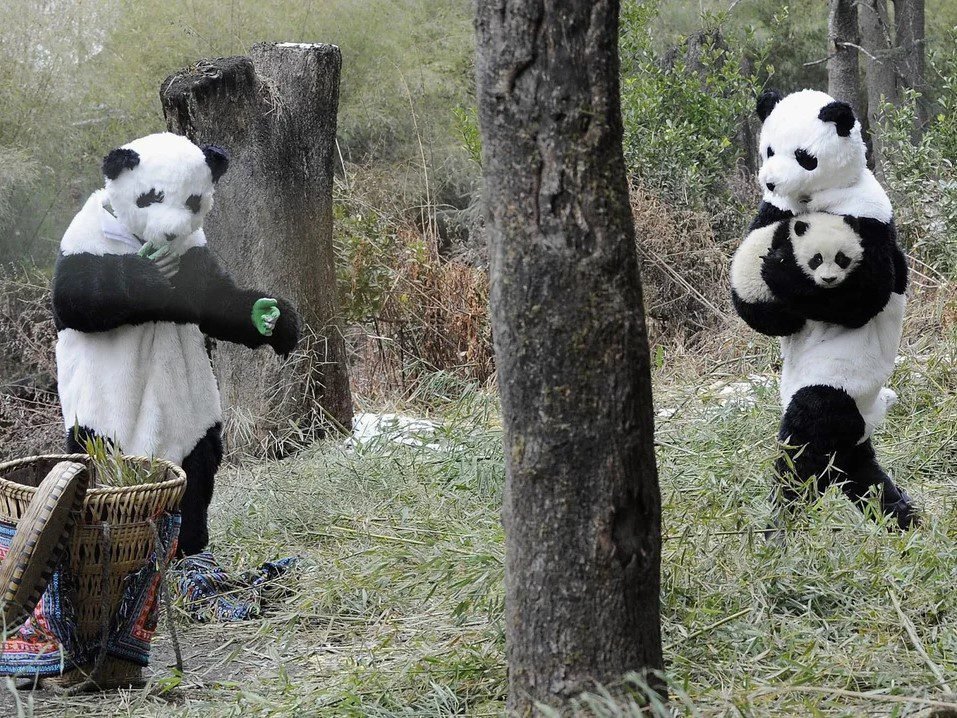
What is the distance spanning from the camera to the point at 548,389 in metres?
2.44

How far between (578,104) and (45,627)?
2315mm

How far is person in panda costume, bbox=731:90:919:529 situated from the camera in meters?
3.91

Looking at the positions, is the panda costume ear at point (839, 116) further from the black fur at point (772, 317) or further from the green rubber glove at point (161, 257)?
the green rubber glove at point (161, 257)

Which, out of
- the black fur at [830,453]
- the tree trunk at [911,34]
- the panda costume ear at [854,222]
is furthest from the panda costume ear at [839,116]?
the tree trunk at [911,34]

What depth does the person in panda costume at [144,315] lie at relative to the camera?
4.06 meters

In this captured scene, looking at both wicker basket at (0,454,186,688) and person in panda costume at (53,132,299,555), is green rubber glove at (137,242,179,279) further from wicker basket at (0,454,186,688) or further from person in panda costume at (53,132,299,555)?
wicker basket at (0,454,186,688)

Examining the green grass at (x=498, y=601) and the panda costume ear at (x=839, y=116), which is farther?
the panda costume ear at (x=839, y=116)

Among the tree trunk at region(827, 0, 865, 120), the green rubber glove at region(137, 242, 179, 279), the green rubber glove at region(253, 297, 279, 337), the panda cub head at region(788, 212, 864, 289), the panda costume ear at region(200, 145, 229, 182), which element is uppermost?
the tree trunk at region(827, 0, 865, 120)

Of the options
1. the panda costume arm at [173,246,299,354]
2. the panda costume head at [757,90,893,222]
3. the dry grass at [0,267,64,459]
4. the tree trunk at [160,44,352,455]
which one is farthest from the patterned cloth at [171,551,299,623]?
the dry grass at [0,267,64,459]

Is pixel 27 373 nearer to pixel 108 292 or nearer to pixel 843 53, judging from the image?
pixel 108 292

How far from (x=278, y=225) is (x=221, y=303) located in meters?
1.88

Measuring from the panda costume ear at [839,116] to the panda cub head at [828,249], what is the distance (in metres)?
0.30

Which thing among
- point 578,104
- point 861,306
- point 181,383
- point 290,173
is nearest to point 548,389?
point 578,104

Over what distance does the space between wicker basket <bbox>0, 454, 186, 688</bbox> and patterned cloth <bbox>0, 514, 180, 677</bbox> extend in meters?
0.02
